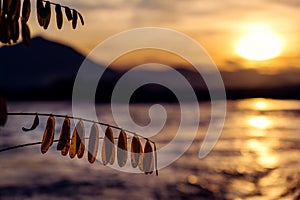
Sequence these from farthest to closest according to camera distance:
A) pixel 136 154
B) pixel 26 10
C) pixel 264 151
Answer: pixel 264 151
pixel 136 154
pixel 26 10

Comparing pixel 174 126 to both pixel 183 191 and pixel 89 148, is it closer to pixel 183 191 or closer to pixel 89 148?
pixel 183 191

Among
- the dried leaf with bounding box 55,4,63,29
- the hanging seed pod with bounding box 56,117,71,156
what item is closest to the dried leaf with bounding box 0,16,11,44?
the dried leaf with bounding box 55,4,63,29

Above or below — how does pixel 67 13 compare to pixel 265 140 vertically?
below

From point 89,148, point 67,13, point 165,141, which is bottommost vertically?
point 89,148

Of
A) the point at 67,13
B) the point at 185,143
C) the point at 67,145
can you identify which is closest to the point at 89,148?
the point at 67,145

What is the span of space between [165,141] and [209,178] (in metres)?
8.47

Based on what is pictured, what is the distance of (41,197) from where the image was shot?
57.3 ft

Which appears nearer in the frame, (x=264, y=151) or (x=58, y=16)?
(x=58, y=16)

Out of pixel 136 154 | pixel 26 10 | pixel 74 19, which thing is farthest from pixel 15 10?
pixel 136 154

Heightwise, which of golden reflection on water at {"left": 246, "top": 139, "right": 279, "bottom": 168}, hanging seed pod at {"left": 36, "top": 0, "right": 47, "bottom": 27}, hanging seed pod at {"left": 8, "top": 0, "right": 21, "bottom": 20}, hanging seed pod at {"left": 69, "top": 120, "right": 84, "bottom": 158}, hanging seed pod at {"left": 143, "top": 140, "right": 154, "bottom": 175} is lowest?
hanging seed pod at {"left": 143, "top": 140, "right": 154, "bottom": 175}

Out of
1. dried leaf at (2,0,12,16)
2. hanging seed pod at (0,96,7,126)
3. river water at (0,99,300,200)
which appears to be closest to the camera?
hanging seed pod at (0,96,7,126)

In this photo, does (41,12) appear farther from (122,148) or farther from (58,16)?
(122,148)

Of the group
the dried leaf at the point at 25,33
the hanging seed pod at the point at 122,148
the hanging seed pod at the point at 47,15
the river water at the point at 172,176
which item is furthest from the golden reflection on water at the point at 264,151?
the dried leaf at the point at 25,33

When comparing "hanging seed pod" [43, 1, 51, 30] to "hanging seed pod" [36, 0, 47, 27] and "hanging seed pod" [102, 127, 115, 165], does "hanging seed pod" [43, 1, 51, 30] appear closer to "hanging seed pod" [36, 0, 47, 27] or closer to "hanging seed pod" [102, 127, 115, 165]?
"hanging seed pod" [36, 0, 47, 27]
